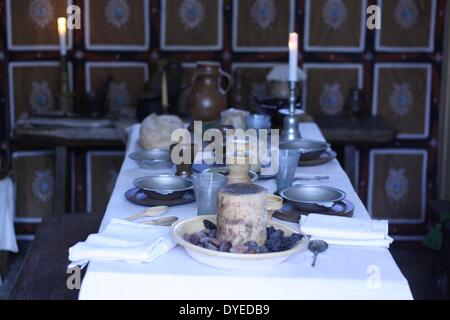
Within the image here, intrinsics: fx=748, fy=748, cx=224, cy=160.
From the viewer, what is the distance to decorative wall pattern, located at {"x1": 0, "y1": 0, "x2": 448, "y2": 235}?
15.1ft

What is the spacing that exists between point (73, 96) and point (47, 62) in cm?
34

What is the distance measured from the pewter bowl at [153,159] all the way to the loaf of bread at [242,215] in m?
0.99

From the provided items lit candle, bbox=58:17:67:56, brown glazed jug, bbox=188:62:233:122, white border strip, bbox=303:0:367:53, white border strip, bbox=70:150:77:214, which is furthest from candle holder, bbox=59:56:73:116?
white border strip, bbox=303:0:367:53

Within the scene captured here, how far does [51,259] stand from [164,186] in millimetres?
768

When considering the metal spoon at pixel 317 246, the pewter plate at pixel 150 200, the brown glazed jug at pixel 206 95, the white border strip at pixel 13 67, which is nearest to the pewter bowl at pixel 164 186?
the pewter plate at pixel 150 200

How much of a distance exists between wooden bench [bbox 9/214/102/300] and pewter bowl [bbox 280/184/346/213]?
861 mm

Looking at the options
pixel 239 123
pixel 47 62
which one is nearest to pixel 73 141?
pixel 47 62

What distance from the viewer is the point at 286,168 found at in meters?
2.47

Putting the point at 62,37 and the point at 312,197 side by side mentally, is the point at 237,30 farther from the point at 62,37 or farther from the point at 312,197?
the point at 312,197

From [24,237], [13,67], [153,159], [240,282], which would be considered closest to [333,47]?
[13,67]

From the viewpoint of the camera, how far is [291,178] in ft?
8.23
